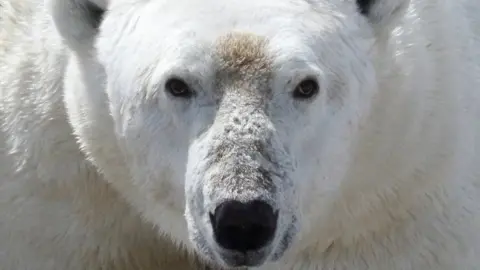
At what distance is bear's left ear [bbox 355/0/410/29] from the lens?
3131 millimetres

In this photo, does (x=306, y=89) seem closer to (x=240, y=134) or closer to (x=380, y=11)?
(x=240, y=134)

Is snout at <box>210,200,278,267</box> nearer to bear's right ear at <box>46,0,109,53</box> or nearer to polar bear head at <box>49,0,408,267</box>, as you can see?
polar bear head at <box>49,0,408,267</box>

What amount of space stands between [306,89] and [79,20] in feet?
2.64

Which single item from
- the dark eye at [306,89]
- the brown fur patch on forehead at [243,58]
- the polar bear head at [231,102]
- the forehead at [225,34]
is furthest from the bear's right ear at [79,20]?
the dark eye at [306,89]

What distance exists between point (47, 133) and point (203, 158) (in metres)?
0.93

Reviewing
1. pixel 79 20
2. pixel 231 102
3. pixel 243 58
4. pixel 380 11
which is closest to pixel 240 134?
pixel 231 102

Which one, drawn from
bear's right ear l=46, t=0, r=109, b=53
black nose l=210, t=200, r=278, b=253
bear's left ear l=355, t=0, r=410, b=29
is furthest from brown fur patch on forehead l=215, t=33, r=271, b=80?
bear's right ear l=46, t=0, r=109, b=53

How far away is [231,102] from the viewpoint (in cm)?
279

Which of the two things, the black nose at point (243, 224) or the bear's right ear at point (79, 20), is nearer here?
the black nose at point (243, 224)

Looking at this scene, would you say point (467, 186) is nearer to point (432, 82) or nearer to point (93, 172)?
point (432, 82)

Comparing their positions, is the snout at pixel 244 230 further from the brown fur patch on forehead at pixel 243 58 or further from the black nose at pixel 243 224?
the brown fur patch on forehead at pixel 243 58

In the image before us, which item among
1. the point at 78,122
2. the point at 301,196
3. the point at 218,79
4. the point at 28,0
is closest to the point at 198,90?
the point at 218,79

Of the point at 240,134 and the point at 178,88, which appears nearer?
the point at 240,134

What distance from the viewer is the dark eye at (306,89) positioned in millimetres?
2854
